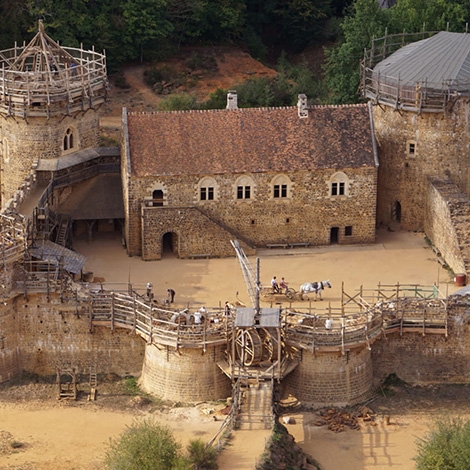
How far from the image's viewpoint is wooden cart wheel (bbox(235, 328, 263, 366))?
7556 cm

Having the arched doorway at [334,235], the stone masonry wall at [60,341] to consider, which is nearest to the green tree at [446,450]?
the stone masonry wall at [60,341]

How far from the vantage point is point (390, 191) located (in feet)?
304

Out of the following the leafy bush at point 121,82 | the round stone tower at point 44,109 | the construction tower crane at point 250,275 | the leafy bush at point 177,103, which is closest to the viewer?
the construction tower crane at point 250,275

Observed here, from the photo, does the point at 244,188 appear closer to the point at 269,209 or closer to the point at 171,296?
the point at 269,209

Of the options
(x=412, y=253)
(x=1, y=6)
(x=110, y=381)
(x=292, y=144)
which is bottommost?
(x=110, y=381)

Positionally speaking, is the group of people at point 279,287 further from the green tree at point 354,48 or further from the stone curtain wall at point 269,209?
the green tree at point 354,48

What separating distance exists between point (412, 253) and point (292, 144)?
335 inches

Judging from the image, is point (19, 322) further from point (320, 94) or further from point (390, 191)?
point (320, 94)

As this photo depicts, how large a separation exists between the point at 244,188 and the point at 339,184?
Result: 504cm

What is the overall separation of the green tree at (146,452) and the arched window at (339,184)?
22.1m

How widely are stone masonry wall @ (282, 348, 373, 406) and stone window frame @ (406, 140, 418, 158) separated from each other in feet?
56.3

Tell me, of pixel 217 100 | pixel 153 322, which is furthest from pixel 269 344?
pixel 217 100

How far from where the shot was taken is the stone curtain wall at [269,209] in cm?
8762

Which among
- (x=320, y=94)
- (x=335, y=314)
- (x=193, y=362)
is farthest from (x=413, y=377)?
(x=320, y=94)
